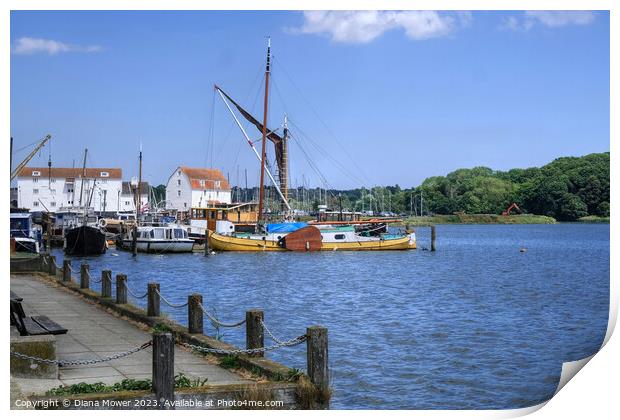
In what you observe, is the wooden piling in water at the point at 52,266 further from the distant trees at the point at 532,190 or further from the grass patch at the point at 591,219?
the grass patch at the point at 591,219

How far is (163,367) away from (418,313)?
49.3 feet

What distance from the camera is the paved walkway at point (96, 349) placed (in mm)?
9586

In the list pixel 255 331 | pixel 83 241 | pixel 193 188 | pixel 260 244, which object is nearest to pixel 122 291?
pixel 255 331

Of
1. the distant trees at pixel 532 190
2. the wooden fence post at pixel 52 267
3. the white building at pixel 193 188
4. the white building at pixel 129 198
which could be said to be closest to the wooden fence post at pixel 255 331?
the distant trees at pixel 532 190

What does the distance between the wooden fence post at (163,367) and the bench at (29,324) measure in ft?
9.41

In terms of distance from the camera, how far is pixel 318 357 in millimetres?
9398

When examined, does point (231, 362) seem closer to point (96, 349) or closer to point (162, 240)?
point (96, 349)

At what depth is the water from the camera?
532 inches

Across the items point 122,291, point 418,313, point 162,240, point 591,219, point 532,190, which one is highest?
point 532,190

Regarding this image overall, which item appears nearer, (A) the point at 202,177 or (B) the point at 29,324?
(B) the point at 29,324

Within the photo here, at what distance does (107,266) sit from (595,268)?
2462cm

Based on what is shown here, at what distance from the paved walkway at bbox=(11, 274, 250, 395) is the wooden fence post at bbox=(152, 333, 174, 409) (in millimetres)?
1113

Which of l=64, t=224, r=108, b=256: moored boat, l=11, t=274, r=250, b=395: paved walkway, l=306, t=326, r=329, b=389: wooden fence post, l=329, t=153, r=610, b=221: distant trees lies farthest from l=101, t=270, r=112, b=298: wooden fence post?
l=64, t=224, r=108, b=256: moored boat
